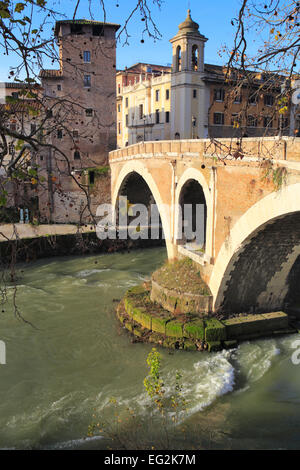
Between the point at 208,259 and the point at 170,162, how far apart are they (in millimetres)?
3606

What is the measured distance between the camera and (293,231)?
916cm

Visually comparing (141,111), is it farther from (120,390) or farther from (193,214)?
(120,390)

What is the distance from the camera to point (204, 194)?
11.4 metres

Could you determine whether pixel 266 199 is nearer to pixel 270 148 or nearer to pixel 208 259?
pixel 270 148

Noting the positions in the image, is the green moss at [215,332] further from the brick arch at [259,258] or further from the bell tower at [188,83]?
the bell tower at [188,83]

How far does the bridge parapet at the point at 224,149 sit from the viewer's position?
559cm

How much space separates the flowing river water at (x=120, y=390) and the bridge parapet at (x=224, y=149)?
3.74m

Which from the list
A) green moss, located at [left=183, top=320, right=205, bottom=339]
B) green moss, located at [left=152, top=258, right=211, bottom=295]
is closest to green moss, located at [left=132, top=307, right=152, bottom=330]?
green moss, located at [left=152, top=258, right=211, bottom=295]

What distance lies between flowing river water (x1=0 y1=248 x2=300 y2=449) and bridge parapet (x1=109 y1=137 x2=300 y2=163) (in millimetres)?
3743

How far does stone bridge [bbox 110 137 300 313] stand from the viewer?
797 cm

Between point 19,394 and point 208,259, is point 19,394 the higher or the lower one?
the lower one

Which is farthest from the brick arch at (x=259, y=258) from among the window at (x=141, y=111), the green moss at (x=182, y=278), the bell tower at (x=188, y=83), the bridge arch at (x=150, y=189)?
the window at (x=141, y=111)

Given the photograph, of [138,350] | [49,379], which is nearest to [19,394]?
[49,379]
